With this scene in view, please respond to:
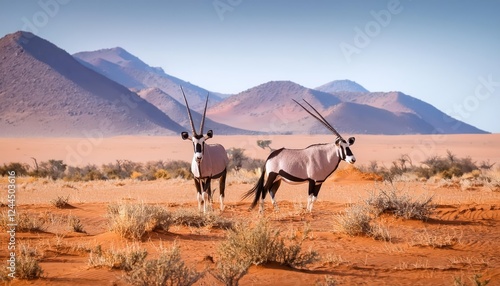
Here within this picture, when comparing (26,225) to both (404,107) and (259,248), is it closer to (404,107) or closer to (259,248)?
(259,248)

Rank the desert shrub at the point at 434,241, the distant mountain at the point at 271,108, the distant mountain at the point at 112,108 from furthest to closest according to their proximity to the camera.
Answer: the distant mountain at the point at 271,108, the distant mountain at the point at 112,108, the desert shrub at the point at 434,241

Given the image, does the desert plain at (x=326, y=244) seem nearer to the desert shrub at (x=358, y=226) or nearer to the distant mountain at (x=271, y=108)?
the desert shrub at (x=358, y=226)

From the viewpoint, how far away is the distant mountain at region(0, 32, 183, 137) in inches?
3499

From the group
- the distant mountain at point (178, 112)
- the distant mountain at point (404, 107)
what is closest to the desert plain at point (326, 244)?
the distant mountain at point (178, 112)

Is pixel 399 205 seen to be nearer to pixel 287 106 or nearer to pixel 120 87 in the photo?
pixel 120 87

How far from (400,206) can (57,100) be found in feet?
310

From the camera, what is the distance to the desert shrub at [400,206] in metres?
11.2

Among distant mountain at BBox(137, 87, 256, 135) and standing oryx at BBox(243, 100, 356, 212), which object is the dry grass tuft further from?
distant mountain at BBox(137, 87, 256, 135)

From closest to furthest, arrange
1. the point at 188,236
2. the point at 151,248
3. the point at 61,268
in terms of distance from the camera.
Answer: the point at 61,268, the point at 151,248, the point at 188,236

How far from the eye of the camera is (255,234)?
6.70 m

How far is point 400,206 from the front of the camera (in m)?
11.3

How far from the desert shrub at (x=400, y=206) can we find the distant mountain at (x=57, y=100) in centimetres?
8139

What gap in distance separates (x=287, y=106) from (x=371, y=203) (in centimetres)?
13633

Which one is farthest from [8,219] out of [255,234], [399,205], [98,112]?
[98,112]
